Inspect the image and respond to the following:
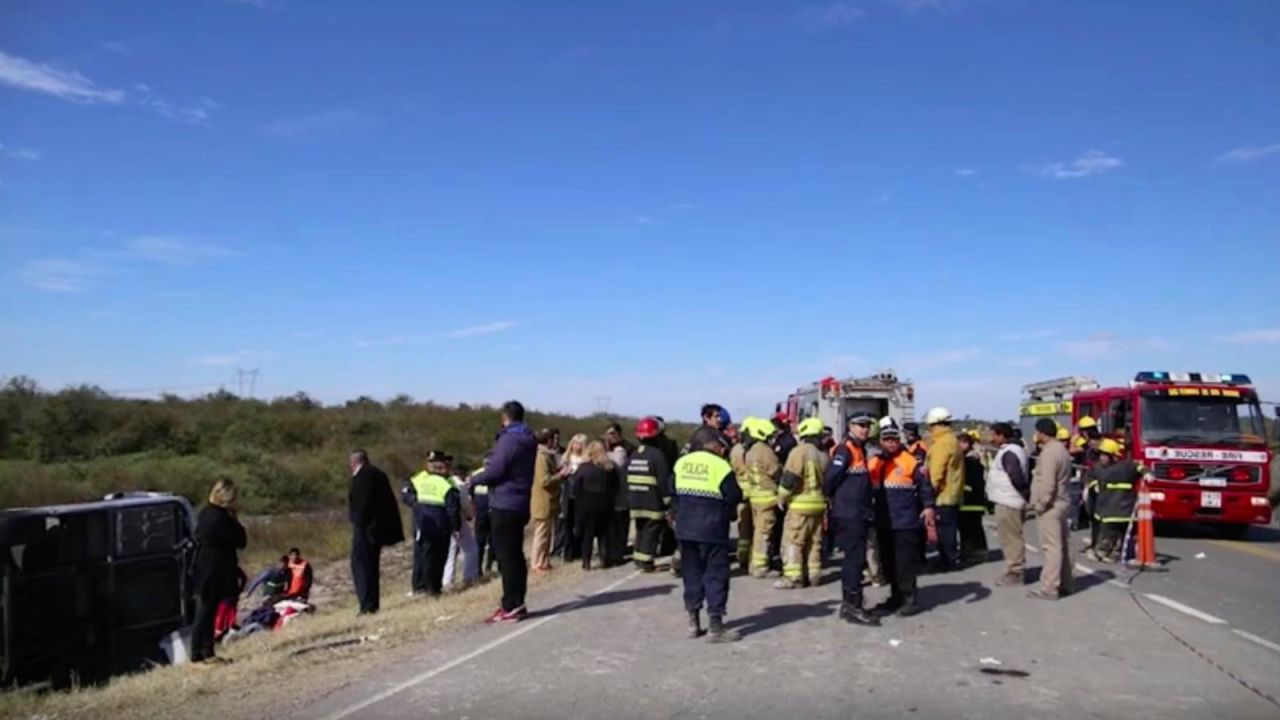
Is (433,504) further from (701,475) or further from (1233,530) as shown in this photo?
(1233,530)

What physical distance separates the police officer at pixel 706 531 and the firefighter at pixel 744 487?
3.54m

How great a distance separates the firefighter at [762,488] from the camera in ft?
39.1

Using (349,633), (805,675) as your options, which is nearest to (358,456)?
(349,633)

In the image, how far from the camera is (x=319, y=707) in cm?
661

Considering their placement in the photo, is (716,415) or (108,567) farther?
(716,415)

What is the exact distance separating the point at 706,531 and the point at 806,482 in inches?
122

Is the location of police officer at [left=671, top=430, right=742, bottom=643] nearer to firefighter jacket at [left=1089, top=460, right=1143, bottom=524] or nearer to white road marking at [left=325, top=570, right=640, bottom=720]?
white road marking at [left=325, top=570, right=640, bottom=720]

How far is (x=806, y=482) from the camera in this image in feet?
37.1

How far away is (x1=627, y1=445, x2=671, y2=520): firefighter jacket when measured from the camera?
12648 mm

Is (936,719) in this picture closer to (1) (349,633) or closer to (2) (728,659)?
(2) (728,659)

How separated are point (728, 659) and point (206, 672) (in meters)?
4.30

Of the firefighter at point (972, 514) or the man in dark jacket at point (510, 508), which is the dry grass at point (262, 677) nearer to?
the man in dark jacket at point (510, 508)

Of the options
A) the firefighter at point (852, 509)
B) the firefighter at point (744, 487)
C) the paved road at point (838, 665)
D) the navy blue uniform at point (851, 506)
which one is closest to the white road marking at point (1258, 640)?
the paved road at point (838, 665)

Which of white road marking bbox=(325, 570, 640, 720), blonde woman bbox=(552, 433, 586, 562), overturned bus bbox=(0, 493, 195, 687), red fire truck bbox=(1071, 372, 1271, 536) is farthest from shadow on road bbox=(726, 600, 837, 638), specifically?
red fire truck bbox=(1071, 372, 1271, 536)
